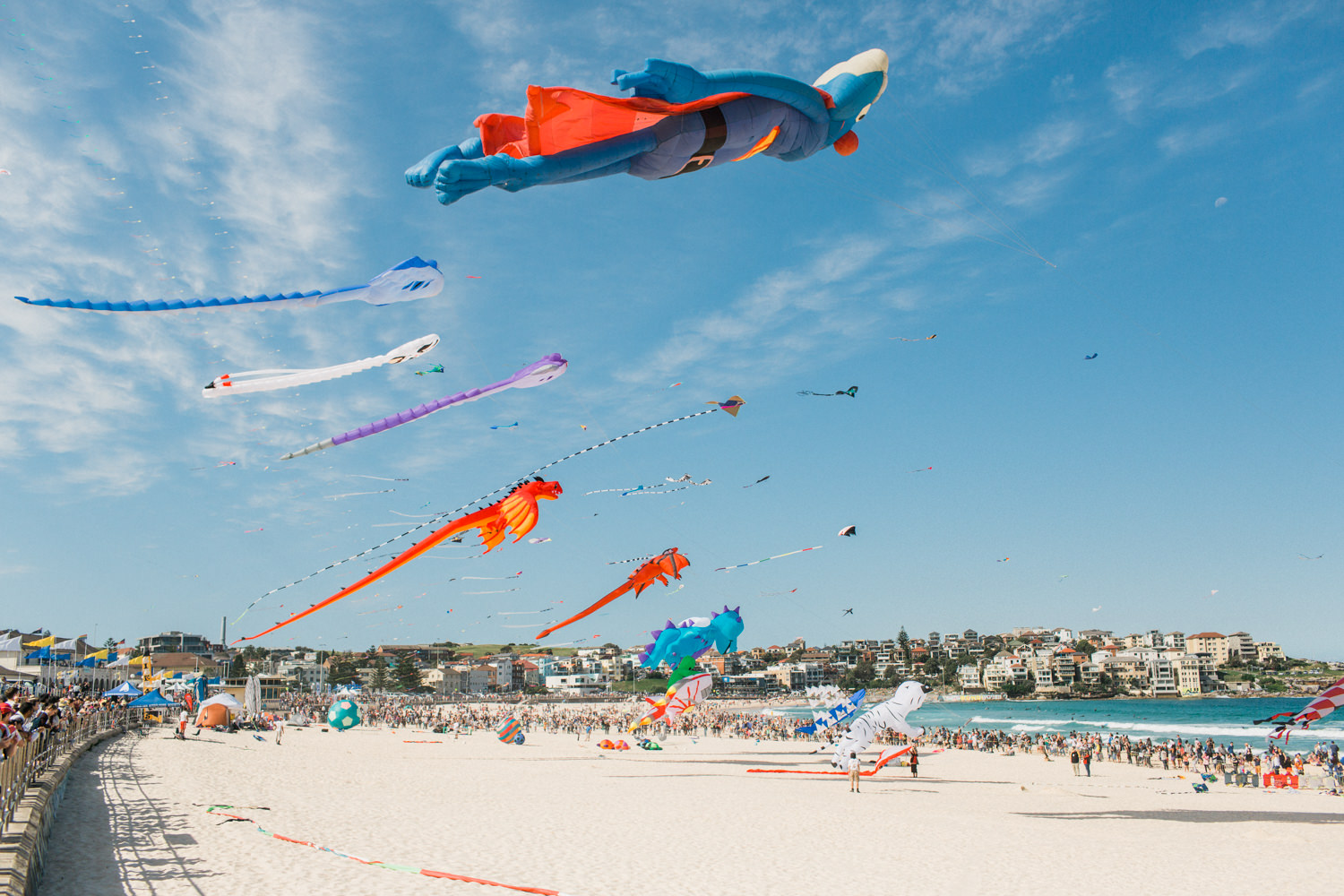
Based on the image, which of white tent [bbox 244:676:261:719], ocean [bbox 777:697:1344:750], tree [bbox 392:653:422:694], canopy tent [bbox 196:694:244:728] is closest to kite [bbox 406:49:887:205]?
canopy tent [bbox 196:694:244:728]

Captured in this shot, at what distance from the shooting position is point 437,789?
16453 mm

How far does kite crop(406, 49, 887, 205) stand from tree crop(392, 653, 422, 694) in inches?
4128

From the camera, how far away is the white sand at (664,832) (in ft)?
28.7

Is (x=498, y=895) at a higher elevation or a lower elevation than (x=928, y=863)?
higher

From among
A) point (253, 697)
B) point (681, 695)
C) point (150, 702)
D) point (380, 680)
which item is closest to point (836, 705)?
point (681, 695)

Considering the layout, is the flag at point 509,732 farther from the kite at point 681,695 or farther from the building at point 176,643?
the building at point 176,643

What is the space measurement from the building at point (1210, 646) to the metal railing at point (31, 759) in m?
126

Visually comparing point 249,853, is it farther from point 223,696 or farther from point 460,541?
point 223,696

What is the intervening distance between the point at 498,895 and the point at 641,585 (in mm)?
13838

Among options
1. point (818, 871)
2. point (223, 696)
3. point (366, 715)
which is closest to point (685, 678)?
point (818, 871)

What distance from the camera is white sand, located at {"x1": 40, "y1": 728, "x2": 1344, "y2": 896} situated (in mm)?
8734

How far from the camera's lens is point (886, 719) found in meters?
17.1

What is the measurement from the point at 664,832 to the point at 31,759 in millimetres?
8090

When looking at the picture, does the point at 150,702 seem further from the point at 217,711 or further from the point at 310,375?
the point at 310,375
